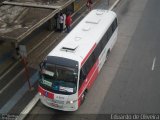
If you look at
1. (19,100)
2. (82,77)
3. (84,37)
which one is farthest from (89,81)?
(19,100)

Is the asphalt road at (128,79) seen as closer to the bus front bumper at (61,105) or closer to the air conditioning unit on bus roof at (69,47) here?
the bus front bumper at (61,105)

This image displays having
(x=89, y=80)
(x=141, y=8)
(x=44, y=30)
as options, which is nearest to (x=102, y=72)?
(x=89, y=80)

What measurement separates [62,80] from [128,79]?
220 inches

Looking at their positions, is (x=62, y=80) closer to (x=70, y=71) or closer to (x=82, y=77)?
(x=70, y=71)

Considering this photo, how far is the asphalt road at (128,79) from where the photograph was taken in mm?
15867

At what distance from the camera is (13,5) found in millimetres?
21297

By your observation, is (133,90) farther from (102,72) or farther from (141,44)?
(141,44)

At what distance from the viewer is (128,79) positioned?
18.5m

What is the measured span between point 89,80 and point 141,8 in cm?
1668

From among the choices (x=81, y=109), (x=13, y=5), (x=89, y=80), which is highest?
(x=13, y=5)

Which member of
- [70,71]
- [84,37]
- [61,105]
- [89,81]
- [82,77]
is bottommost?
[61,105]

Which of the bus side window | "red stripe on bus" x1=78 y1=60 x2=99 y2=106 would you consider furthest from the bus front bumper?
the bus side window

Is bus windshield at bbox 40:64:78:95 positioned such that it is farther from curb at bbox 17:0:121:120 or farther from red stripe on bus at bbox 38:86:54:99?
curb at bbox 17:0:121:120

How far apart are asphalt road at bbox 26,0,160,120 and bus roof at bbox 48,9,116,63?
9.24ft
